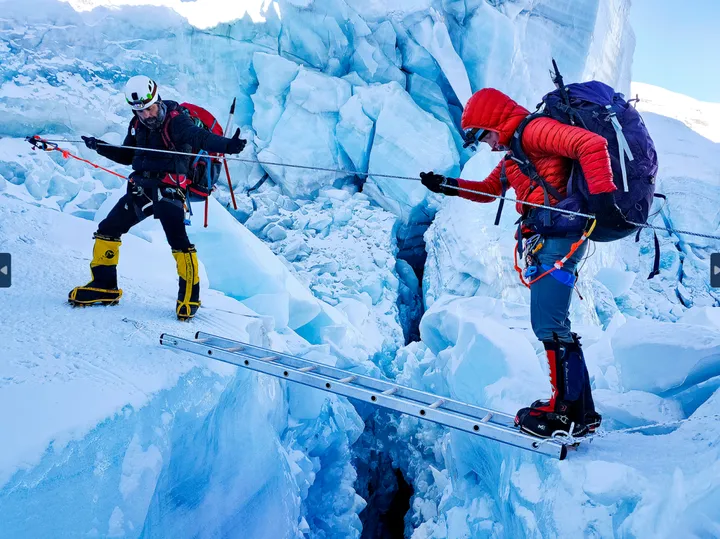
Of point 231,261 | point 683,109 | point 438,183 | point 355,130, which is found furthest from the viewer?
point 683,109

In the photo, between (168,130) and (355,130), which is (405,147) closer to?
(355,130)

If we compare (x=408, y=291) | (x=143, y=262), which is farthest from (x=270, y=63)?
(x=143, y=262)

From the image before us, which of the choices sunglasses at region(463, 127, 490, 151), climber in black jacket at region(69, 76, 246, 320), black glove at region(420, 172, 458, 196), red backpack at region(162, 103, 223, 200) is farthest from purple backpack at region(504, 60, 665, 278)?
red backpack at region(162, 103, 223, 200)

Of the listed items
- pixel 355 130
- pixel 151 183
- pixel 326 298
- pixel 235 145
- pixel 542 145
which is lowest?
pixel 326 298

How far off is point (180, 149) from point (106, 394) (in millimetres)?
1362

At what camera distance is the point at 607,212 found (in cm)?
168

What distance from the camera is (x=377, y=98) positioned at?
356 inches

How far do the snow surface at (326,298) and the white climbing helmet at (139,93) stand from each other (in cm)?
112

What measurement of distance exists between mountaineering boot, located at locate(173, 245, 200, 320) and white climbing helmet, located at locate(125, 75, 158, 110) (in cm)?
79

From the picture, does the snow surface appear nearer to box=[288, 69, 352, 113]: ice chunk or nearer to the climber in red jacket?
box=[288, 69, 352, 113]: ice chunk

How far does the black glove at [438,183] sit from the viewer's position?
2.06 metres

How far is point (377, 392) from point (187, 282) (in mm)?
1454

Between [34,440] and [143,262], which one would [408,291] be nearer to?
[143,262]

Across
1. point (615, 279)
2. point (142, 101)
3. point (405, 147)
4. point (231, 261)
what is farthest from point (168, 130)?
point (615, 279)
